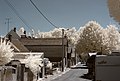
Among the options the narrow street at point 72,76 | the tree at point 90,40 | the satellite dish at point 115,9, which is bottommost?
the narrow street at point 72,76

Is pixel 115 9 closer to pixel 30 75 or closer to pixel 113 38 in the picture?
pixel 30 75

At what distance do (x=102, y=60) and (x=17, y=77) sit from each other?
12.1m

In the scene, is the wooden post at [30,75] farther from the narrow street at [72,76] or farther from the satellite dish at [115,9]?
the satellite dish at [115,9]

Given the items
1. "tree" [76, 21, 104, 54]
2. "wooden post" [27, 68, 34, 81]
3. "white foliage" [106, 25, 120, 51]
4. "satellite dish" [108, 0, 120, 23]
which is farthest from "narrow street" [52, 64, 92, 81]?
"white foliage" [106, 25, 120, 51]

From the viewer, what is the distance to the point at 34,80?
40.5 m

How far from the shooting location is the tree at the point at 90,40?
9169 cm

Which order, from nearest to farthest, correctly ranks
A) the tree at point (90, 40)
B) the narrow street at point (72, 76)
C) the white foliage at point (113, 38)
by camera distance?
the narrow street at point (72, 76) → the tree at point (90, 40) → the white foliage at point (113, 38)

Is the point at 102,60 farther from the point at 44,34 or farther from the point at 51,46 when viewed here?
the point at 44,34

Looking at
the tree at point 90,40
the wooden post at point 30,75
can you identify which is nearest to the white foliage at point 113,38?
the tree at point 90,40

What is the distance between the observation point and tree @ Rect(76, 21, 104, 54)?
91.7 m

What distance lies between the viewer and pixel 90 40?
304 ft

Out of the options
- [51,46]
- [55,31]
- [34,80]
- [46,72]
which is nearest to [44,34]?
[55,31]

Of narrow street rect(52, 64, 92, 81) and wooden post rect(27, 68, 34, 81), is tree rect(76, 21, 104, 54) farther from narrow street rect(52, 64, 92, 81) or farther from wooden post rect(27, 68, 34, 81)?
wooden post rect(27, 68, 34, 81)

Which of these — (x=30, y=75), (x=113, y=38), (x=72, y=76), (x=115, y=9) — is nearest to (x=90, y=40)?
(x=113, y=38)
